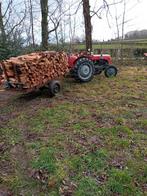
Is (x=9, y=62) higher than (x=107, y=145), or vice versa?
(x=9, y=62)

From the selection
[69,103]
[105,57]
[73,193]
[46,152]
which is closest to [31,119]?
[69,103]

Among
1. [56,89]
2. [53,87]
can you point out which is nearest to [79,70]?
[56,89]

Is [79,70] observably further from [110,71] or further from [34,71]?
[34,71]

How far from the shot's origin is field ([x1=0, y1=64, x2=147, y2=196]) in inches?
166

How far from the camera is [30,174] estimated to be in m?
4.52

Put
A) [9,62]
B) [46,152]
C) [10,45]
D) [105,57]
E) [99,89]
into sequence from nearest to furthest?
1. [46,152]
2. [9,62]
3. [99,89]
4. [105,57]
5. [10,45]

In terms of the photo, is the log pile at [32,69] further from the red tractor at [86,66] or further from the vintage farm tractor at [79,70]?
the red tractor at [86,66]

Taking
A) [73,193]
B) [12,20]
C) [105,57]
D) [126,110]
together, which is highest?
[12,20]

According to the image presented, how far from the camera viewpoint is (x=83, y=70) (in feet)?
31.2

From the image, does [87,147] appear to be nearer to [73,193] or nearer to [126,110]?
[73,193]

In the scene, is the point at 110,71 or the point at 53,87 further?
the point at 110,71

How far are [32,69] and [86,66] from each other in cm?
227

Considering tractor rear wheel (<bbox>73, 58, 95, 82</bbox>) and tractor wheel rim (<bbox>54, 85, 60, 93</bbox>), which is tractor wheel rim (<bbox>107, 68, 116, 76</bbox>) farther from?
tractor wheel rim (<bbox>54, 85, 60, 93</bbox>)

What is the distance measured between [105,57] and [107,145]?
5.68 m
